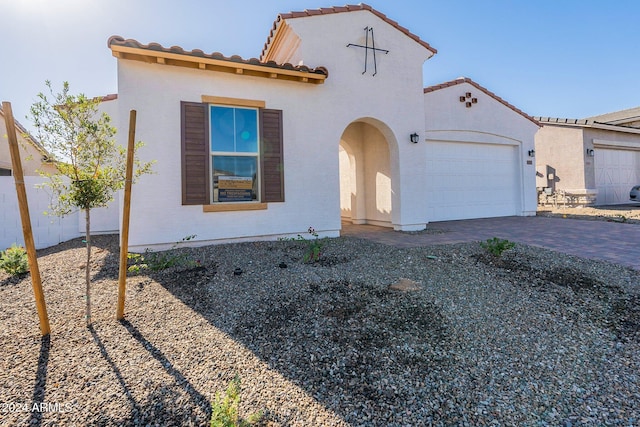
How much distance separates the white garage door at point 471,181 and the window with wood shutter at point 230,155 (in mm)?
5663

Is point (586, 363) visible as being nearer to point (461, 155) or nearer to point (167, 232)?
point (167, 232)

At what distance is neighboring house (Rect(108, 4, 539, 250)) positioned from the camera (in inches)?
221

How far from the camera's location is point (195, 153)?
579cm

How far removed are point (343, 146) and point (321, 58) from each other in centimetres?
333

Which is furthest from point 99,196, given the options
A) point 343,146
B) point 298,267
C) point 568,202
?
point 568,202

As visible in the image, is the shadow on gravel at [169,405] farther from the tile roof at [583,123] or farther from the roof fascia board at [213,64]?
the tile roof at [583,123]

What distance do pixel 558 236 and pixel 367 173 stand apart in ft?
16.7

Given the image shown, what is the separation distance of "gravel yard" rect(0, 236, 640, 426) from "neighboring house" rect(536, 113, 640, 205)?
1214 centimetres

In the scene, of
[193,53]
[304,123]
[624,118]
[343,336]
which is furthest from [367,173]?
[624,118]

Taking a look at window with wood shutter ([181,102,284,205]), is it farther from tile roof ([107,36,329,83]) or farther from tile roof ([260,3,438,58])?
tile roof ([260,3,438,58])

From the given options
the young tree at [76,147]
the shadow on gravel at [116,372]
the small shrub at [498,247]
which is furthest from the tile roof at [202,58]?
the small shrub at [498,247]

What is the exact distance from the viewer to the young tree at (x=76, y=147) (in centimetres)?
282

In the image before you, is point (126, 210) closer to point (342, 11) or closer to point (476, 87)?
point (342, 11)

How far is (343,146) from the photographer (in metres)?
9.84
